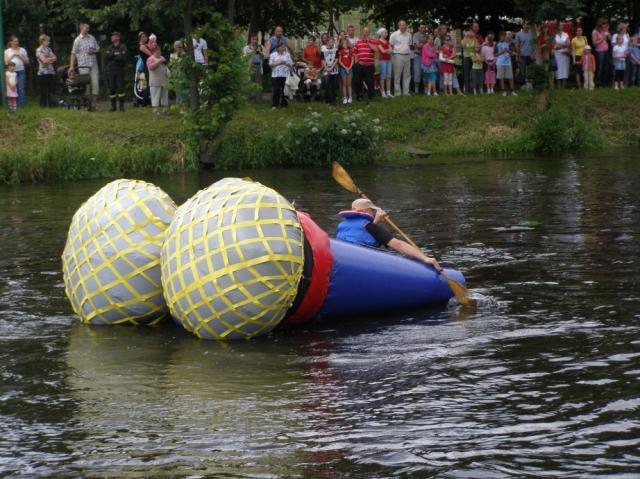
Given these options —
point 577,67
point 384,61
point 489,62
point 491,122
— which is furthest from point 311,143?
point 577,67

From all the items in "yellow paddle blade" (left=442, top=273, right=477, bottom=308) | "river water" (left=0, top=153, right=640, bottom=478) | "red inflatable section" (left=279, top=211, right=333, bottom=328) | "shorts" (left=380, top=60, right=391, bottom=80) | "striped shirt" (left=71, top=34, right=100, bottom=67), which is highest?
"striped shirt" (left=71, top=34, right=100, bottom=67)

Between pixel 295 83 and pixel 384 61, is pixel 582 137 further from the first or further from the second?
pixel 295 83

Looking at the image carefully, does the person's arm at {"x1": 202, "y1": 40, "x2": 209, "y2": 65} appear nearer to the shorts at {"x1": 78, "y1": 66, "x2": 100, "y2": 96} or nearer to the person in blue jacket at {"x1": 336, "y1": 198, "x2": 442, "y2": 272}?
the shorts at {"x1": 78, "y1": 66, "x2": 100, "y2": 96}

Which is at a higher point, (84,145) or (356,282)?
(84,145)

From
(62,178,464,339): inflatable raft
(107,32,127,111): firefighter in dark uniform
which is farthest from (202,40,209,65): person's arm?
(62,178,464,339): inflatable raft

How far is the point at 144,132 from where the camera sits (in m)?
29.6

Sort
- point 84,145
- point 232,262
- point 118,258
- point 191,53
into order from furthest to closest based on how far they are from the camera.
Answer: point 191,53, point 84,145, point 118,258, point 232,262

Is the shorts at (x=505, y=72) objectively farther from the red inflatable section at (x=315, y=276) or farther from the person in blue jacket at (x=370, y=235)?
the red inflatable section at (x=315, y=276)

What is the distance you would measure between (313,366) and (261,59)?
23637 millimetres

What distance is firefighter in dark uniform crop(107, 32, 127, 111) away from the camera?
30.2 meters

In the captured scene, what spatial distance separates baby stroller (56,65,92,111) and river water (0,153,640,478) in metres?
16.6

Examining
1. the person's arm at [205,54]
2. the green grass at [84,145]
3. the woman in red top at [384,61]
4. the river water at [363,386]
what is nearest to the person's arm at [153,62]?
the person's arm at [205,54]

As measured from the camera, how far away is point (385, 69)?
32656 millimetres

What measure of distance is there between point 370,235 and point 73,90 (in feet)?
69.7
